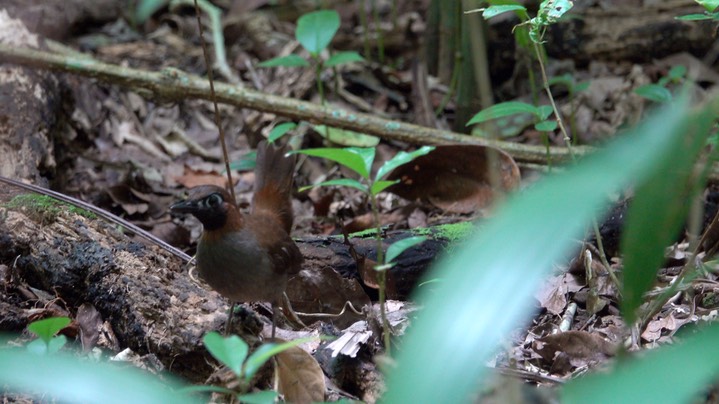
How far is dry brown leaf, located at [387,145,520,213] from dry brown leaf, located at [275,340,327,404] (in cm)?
229

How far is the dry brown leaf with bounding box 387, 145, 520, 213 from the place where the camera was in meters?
4.84

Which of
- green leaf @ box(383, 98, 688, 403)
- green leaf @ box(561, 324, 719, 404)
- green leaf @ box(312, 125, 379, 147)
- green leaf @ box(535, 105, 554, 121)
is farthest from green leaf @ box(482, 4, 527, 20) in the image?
green leaf @ box(312, 125, 379, 147)

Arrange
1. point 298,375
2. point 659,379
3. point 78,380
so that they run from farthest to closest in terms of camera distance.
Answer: point 298,375 < point 78,380 < point 659,379

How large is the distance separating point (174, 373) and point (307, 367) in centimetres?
61

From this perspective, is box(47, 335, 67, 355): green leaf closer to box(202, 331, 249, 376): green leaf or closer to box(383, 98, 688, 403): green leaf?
box(202, 331, 249, 376): green leaf

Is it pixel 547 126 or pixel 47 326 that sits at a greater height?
pixel 547 126

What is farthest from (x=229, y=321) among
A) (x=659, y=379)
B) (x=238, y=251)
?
(x=659, y=379)

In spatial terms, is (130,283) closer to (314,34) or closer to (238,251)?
(238,251)

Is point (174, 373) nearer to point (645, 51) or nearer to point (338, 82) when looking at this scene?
point (338, 82)

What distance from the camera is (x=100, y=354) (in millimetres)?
3117

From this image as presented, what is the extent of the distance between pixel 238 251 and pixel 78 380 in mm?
1876

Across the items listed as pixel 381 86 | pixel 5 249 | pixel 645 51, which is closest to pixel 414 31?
pixel 381 86

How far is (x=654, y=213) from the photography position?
1.50m

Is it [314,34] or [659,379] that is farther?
[314,34]
